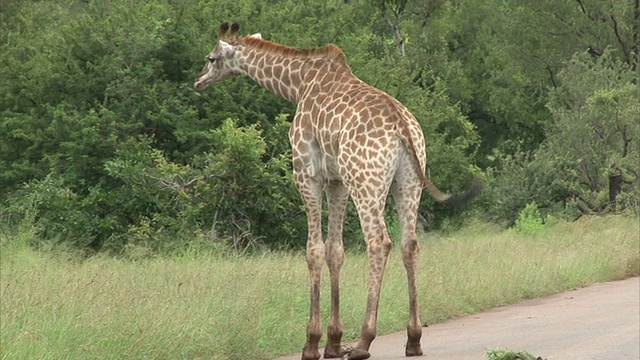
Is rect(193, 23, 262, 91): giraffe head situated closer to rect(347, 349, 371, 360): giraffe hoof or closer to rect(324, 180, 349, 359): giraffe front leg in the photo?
rect(324, 180, 349, 359): giraffe front leg

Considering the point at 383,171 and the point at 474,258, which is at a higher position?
the point at 383,171

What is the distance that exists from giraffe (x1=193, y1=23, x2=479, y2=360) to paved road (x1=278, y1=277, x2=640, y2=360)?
18.2 inches

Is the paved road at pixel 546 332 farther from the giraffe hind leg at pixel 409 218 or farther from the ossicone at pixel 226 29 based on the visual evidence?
the ossicone at pixel 226 29

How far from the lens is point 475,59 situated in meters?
48.8

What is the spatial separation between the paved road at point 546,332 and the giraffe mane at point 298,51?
2.48 meters

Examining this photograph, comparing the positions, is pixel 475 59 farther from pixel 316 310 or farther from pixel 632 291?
pixel 316 310

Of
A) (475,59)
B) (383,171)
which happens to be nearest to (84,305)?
(383,171)

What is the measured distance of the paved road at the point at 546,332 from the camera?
9852mm

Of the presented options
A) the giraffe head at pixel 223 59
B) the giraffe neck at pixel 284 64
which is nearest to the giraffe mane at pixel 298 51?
the giraffe neck at pixel 284 64

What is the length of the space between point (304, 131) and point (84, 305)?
226 cm

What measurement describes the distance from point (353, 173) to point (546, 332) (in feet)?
8.68

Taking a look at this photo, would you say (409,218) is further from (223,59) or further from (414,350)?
(223,59)

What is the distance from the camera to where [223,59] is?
38.7 feet

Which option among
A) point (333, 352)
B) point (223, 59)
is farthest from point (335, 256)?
point (223, 59)
